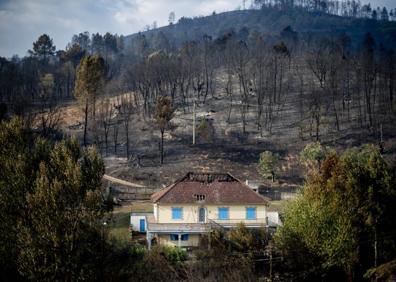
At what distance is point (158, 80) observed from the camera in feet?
250

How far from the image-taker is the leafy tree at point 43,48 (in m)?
99.2

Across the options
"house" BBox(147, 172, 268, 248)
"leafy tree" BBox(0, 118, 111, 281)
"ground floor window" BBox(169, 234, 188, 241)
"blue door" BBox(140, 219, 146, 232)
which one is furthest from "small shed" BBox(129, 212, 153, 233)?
"leafy tree" BBox(0, 118, 111, 281)

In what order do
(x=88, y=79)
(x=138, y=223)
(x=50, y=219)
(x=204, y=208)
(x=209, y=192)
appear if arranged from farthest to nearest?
1. (x=88, y=79)
2. (x=138, y=223)
3. (x=209, y=192)
4. (x=204, y=208)
5. (x=50, y=219)

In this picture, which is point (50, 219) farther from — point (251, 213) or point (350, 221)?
point (251, 213)

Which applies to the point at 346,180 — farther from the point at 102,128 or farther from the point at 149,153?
the point at 102,128

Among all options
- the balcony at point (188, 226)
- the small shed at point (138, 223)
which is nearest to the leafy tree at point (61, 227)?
the balcony at point (188, 226)

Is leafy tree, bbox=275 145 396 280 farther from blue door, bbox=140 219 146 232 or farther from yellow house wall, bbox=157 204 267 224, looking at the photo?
blue door, bbox=140 219 146 232

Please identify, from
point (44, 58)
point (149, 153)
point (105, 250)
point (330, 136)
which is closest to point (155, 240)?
point (105, 250)

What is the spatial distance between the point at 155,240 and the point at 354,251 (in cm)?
1297

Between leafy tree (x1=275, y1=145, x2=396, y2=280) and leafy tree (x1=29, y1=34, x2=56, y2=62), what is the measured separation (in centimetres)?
8197

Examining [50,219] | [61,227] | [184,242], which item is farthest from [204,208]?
[50,219]

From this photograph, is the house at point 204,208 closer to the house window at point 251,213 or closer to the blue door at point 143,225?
the house window at point 251,213

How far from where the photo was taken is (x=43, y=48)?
329 ft

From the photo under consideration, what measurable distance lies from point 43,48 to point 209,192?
2946 inches
